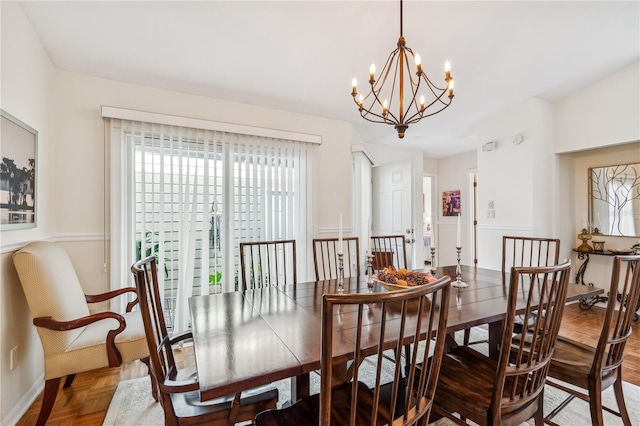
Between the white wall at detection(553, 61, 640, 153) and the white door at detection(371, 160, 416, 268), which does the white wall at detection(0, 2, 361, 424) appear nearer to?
the white door at detection(371, 160, 416, 268)

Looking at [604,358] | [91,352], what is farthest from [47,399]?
[604,358]

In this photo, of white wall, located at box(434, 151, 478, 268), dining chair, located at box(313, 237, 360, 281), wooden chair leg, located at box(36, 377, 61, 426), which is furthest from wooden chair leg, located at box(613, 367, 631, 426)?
white wall, located at box(434, 151, 478, 268)

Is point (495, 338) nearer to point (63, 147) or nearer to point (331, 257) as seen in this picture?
→ point (331, 257)

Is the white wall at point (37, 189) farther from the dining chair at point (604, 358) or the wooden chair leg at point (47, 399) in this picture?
the dining chair at point (604, 358)

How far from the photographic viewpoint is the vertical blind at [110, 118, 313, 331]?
2635 millimetres

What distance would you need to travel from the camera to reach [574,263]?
13.3 feet

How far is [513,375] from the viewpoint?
3.85 ft

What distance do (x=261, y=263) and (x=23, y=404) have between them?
1.68 m

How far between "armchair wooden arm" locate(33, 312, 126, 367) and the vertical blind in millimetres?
852

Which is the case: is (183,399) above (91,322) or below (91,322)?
below

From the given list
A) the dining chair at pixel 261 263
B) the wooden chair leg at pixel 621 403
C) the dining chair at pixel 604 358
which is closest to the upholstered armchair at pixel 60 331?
the dining chair at pixel 261 263

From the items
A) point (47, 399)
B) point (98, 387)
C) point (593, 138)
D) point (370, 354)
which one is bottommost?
point (98, 387)

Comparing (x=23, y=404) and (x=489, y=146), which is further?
(x=489, y=146)

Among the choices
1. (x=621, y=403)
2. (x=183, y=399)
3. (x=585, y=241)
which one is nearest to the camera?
(x=183, y=399)
